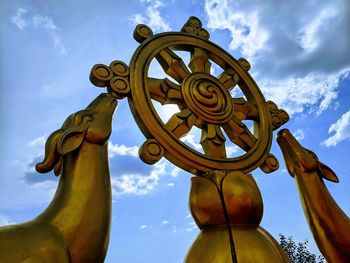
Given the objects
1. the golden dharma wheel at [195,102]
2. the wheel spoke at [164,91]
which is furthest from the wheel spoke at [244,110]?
the wheel spoke at [164,91]

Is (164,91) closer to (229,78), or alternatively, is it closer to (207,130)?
(207,130)

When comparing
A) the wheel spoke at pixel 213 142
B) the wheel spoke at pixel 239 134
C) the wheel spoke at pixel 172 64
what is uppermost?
the wheel spoke at pixel 172 64

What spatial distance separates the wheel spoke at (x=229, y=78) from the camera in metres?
2.22

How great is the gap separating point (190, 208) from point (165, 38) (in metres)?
0.95

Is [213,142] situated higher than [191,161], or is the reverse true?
[213,142]

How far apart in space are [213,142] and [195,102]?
23 cm

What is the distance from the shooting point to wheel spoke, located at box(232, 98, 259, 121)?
2135 millimetres

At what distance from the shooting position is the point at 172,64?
2043 mm

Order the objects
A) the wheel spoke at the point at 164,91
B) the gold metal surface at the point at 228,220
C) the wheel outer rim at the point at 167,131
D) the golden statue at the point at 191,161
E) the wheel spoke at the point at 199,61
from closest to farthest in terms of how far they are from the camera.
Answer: the golden statue at the point at 191,161, the gold metal surface at the point at 228,220, the wheel outer rim at the point at 167,131, the wheel spoke at the point at 164,91, the wheel spoke at the point at 199,61

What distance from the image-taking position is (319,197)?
2035mm

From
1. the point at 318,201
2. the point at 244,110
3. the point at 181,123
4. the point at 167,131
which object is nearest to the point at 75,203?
the point at 167,131

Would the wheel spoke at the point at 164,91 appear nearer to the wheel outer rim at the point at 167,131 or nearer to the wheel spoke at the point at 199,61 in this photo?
the wheel outer rim at the point at 167,131

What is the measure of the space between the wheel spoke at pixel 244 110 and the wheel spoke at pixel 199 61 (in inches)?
9.9

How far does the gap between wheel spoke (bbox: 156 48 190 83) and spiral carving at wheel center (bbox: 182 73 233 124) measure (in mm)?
59
